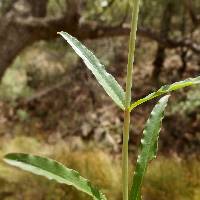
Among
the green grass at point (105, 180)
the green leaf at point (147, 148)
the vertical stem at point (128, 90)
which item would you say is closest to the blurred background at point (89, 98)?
the green grass at point (105, 180)

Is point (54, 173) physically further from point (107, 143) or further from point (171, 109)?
point (171, 109)

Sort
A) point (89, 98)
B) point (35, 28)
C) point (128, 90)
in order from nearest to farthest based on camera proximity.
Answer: point (128, 90), point (35, 28), point (89, 98)

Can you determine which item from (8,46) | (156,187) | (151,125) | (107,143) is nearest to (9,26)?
(8,46)

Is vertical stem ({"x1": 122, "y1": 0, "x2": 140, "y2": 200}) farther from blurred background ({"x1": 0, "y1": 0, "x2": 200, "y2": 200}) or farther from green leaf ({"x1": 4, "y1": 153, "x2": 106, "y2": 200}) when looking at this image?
blurred background ({"x1": 0, "y1": 0, "x2": 200, "y2": 200})

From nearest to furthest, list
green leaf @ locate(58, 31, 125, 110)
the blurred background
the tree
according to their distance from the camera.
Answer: green leaf @ locate(58, 31, 125, 110) < the blurred background < the tree

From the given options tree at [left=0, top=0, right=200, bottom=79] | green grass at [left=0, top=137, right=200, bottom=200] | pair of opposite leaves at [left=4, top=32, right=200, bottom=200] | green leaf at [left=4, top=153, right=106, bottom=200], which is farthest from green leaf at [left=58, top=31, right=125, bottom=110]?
tree at [left=0, top=0, right=200, bottom=79]

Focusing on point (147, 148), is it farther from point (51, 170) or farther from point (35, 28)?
point (35, 28)

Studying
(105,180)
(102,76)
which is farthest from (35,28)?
(102,76)
